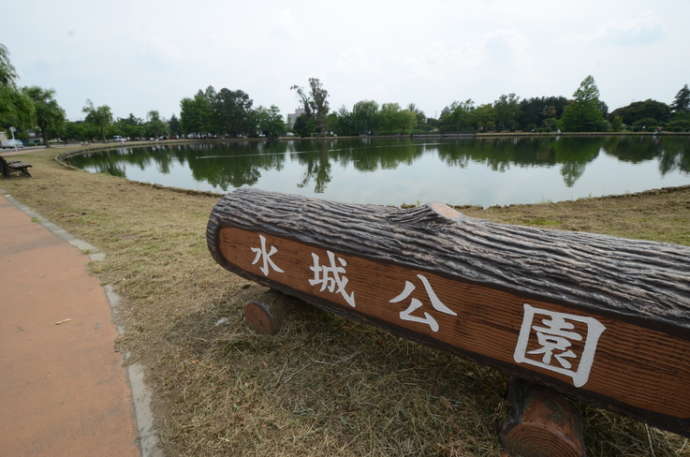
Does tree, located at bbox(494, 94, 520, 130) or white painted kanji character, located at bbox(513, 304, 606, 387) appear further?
tree, located at bbox(494, 94, 520, 130)

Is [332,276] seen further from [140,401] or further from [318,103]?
[318,103]

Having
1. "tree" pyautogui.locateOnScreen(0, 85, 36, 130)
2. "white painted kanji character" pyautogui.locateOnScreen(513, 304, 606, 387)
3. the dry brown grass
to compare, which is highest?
"tree" pyautogui.locateOnScreen(0, 85, 36, 130)

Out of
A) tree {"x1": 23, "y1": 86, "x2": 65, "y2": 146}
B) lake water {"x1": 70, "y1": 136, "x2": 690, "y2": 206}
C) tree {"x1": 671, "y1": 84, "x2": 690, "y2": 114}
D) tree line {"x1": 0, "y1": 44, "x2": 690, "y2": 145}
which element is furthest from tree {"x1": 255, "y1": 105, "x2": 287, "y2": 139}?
tree {"x1": 671, "y1": 84, "x2": 690, "y2": 114}

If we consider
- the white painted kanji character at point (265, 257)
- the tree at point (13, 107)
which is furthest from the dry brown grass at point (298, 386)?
the tree at point (13, 107)

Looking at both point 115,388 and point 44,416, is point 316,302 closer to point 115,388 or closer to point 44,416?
point 115,388

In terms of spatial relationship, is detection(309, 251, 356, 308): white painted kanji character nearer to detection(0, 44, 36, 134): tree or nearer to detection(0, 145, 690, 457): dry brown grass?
detection(0, 145, 690, 457): dry brown grass

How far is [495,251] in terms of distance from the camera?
1.44 meters

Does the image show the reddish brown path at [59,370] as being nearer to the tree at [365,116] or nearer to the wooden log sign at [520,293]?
the wooden log sign at [520,293]

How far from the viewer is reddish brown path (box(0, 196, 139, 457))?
1783 millimetres

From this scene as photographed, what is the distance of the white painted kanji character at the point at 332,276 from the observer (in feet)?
6.03

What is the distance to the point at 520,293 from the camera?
131cm

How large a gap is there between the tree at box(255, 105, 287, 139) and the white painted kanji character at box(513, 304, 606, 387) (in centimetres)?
6469

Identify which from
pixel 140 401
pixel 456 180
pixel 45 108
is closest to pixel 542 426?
pixel 140 401

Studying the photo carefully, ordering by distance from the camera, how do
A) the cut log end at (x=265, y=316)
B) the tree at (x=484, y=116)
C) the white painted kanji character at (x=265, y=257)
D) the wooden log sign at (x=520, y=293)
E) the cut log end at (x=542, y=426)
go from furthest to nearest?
the tree at (x=484, y=116) → the cut log end at (x=265, y=316) → the white painted kanji character at (x=265, y=257) → the cut log end at (x=542, y=426) → the wooden log sign at (x=520, y=293)
